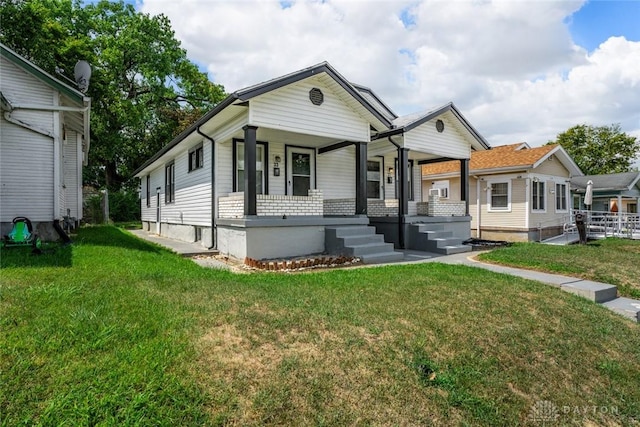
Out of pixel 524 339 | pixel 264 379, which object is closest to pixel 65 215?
pixel 264 379

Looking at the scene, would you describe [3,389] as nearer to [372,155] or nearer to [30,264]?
[30,264]

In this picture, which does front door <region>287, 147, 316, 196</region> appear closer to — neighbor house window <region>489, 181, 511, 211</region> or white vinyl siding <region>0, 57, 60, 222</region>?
white vinyl siding <region>0, 57, 60, 222</region>

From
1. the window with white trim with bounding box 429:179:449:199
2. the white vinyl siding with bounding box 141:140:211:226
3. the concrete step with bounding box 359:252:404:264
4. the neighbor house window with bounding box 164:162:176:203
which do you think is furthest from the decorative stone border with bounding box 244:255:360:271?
the window with white trim with bounding box 429:179:449:199

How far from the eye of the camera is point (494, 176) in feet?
55.0

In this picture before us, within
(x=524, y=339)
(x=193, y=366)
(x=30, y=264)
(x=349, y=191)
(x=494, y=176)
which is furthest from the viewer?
(x=494, y=176)

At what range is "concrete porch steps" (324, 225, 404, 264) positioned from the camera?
8719 mm

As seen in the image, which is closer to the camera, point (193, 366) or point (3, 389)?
point (3, 389)

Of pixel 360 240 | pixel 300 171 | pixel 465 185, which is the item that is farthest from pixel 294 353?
pixel 465 185

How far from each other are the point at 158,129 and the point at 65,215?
19.2m

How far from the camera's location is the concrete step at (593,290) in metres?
6.14

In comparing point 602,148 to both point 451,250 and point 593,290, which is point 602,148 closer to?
point 451,250

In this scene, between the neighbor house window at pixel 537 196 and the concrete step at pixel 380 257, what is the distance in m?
10.4

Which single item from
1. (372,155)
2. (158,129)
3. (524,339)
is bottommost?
(524,339)

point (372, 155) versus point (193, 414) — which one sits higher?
point (372, 155)
